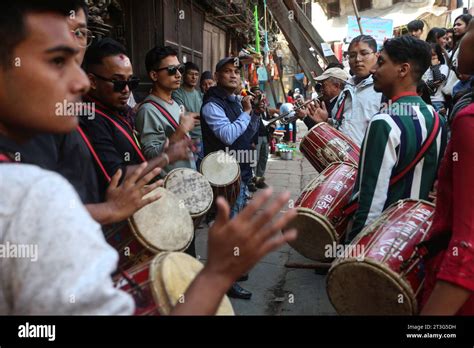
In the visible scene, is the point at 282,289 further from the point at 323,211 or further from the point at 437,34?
the point at 437,34

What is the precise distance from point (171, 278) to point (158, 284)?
0.05m

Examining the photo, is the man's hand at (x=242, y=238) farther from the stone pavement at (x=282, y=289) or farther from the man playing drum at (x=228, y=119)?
the man playing drum at (x=228, y=119)

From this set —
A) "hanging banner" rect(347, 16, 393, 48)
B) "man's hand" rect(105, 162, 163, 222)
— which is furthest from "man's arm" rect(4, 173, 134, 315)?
"hanging banner" rect(347, 16, 393, 48)

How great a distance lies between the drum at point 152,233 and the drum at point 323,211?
0.85 meters

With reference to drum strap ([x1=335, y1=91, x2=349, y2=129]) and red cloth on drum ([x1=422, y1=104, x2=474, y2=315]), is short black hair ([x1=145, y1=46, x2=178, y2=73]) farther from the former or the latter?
red cloth on drum ([x1=422, y1=104, x2=474, y2=315])

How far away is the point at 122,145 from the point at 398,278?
163cm

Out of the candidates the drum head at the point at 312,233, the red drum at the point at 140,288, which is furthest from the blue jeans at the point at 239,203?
the red drum at the point at 140,288

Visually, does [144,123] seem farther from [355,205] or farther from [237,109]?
[355,205]

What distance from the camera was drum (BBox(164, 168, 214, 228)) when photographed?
2617 mm

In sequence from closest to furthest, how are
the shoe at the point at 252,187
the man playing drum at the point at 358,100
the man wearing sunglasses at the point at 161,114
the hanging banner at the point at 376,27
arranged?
1. the man wearing sunglasses at the point at 161,114
2. the man playing drum at the point at 358,100
3. the shoe at the point at 252,187
4. the hanging banner at the point at 376,27

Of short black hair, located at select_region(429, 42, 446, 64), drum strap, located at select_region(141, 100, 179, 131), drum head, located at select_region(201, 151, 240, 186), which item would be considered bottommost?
drum head, located at select_region(201, 151, 240, 186)

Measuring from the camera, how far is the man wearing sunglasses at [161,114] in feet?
9.14

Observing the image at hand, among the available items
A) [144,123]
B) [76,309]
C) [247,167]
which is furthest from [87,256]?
[247,167]

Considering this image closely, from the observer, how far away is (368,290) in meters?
1.69
